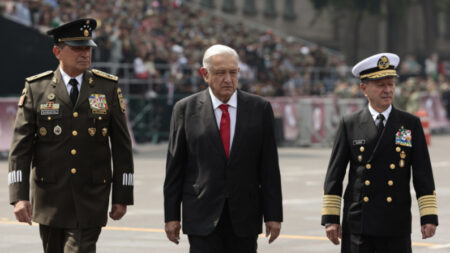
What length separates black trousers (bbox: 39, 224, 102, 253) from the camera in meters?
7.00

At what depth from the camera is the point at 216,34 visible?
38812 millimetres

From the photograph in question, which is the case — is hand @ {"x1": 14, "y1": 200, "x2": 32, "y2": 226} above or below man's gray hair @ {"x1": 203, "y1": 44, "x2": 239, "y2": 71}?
below

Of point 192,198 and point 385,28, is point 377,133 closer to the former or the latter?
point 192,198

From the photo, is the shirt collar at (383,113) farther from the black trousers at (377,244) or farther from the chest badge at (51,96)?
the chest badge at (51,96)

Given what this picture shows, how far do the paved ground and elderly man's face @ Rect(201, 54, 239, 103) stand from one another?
4.72m

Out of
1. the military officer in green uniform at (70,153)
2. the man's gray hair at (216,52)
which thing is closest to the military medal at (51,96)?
the military officer in green uniform at (70,153)

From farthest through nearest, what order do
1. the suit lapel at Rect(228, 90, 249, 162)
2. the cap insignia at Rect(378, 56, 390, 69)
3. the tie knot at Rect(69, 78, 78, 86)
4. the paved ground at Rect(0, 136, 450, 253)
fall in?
the paved ground at Rect(0, 136, 450, 253) < the tie knot at Rect(69, 78, 78, 86) < the cap insignia at Rect(378, 56, 390, 69) < the suit lapel at Rect(228, 90, 249, 162)

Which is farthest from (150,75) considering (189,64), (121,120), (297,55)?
(121,120)

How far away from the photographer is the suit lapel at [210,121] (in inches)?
266

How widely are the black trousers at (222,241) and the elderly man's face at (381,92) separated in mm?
1095

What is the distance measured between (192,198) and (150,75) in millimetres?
24171

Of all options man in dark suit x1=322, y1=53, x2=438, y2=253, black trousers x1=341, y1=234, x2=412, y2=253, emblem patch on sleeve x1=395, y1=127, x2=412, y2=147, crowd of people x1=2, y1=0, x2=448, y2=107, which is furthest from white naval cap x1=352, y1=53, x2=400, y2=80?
crowd of people x1=2, y1=0, x2=448, y2=107

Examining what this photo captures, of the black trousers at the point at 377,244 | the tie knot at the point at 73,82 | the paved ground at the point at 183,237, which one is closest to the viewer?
the black trousers at the point at 377,244

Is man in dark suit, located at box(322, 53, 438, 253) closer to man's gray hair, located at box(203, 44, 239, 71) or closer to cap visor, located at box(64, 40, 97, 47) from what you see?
man's gray hair, located at box(203, 44, 239, 71)
